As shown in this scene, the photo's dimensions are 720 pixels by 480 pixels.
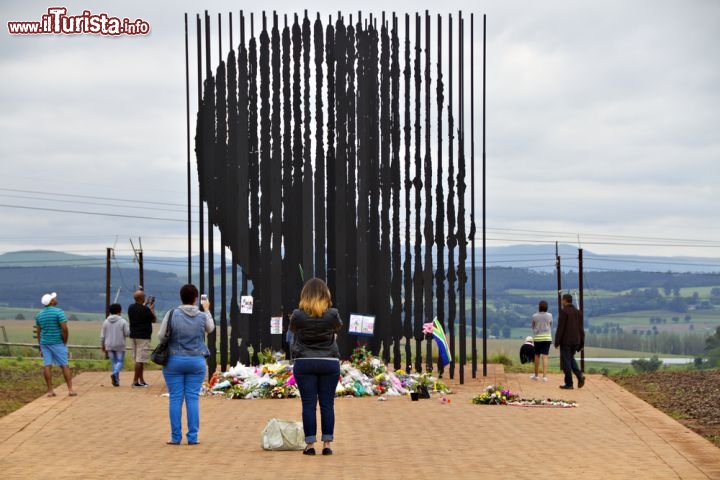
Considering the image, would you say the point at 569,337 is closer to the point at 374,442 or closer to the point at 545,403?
the point at 545,403

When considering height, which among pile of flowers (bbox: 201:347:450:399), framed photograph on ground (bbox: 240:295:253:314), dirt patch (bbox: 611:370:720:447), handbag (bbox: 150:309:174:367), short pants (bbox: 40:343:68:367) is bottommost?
dirt patch (bbox: 611:370:720:447)

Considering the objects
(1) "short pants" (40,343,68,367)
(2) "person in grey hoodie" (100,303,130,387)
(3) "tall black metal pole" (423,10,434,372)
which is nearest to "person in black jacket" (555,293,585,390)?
A: (3) "tall black metal pole" (423,10,434,372)

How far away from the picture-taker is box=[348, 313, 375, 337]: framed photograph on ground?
79.2ft

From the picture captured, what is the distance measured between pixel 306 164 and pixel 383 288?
259 centimetres

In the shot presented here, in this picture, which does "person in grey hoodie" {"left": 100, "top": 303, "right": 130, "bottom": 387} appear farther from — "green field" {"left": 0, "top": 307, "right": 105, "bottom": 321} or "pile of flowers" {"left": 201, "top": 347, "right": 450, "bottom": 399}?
"green field" {"left": 0, "top": 307, "right": 105, "bottom": 321}

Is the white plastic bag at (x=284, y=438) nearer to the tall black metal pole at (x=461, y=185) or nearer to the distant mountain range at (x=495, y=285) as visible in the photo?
the tall black metal pole at (x=461, y=185)

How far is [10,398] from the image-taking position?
2123 cm

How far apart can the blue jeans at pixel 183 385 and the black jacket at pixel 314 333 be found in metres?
1.49

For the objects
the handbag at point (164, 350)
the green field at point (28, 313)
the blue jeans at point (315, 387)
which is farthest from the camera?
the green field at point (28, 313)

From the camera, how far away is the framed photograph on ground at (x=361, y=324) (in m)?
24.1

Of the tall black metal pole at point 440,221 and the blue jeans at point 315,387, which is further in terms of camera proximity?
the tall black metal pole at point 440,221

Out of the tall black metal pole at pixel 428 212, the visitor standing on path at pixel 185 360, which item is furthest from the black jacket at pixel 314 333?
the tall black metal pole at pixel 428 212

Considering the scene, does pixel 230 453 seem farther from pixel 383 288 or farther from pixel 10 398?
pixel 383 288

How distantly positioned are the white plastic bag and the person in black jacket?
33.0ft
